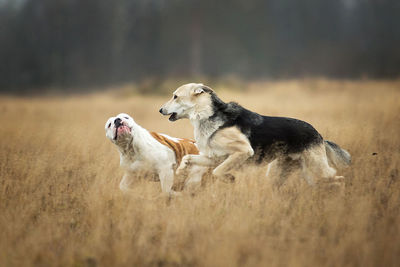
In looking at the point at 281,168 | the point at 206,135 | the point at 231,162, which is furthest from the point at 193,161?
the point at 281,168

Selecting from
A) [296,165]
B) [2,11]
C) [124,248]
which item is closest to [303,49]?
[2,11]

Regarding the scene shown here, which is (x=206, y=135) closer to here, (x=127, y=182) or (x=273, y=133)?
(x=273, y=133)

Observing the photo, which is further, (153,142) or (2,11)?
(2,11)

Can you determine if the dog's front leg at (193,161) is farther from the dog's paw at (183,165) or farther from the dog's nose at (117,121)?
the dog's nose at (117,121)

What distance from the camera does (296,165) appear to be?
5148mm

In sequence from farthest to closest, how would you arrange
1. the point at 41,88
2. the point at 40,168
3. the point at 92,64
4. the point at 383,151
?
the point at 92,64
the point at 41,88
the point at 383,151
the point at 40,168

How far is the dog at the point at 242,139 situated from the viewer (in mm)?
4812

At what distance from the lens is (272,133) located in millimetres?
4836

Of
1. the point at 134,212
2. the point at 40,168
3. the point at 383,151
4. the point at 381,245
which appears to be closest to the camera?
the point at 381,245

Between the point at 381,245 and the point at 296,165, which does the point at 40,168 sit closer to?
the point at 296,165

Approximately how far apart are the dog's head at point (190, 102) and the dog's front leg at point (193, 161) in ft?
1.95

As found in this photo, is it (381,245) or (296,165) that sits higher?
(296,165)

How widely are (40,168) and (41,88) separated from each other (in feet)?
101

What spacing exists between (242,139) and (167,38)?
30.4m
